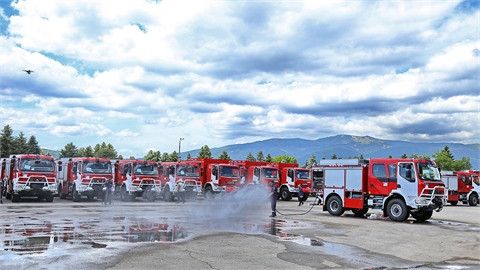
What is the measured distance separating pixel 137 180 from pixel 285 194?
37.7 ft

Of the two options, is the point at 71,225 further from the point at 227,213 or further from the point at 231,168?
the point at 231,168

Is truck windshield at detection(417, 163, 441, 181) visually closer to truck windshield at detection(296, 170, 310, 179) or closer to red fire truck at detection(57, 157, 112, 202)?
truck windshield at detection(296, 170, 310, 179)

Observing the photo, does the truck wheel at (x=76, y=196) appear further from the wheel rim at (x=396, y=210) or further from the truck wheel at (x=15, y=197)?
the wheel rim at (x=396, y=210)

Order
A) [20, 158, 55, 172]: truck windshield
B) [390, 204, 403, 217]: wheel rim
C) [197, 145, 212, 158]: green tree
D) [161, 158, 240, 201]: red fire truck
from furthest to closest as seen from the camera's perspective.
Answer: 1. [197, 145, 212, 158]: green tree
2. [161, 158, 240, 201]: red fire truck
3. [20, 158, 55, 172]: truck windshield
4. [390, 204, 403, 217]: wheel rim

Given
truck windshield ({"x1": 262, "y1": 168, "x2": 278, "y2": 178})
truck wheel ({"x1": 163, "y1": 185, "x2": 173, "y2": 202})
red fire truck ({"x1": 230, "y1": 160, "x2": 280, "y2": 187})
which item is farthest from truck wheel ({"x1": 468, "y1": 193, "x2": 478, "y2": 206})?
truck wheel ({"x1": 163, "y1": 185, "x2": 173, "y2": 202})

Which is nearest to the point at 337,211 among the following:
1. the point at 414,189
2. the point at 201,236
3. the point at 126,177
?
the point at 414,189

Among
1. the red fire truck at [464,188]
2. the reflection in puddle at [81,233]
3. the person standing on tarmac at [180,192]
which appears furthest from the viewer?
the red fire truck at [464,188]

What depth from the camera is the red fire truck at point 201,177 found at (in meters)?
29.2

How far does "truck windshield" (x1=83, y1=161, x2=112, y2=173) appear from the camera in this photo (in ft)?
88.3

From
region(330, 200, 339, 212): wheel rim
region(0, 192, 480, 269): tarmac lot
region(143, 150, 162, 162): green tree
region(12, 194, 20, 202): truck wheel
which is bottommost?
region(0, 192, 480, 269): tarmac lot

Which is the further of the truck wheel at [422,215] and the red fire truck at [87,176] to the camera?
the red fire truck at [87,176]

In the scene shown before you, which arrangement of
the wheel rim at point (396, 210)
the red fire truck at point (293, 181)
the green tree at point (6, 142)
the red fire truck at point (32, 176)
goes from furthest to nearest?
the green tree at point (6, 142) < the red fire truck at point (293, 181) < the red fire truck at point (32, 176) < the wheel rim at point (396, 210)

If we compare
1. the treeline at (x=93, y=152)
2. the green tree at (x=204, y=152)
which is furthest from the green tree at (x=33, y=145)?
the green tree at (x=204, y=152)

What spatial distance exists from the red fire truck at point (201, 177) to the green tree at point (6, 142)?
56954mm
